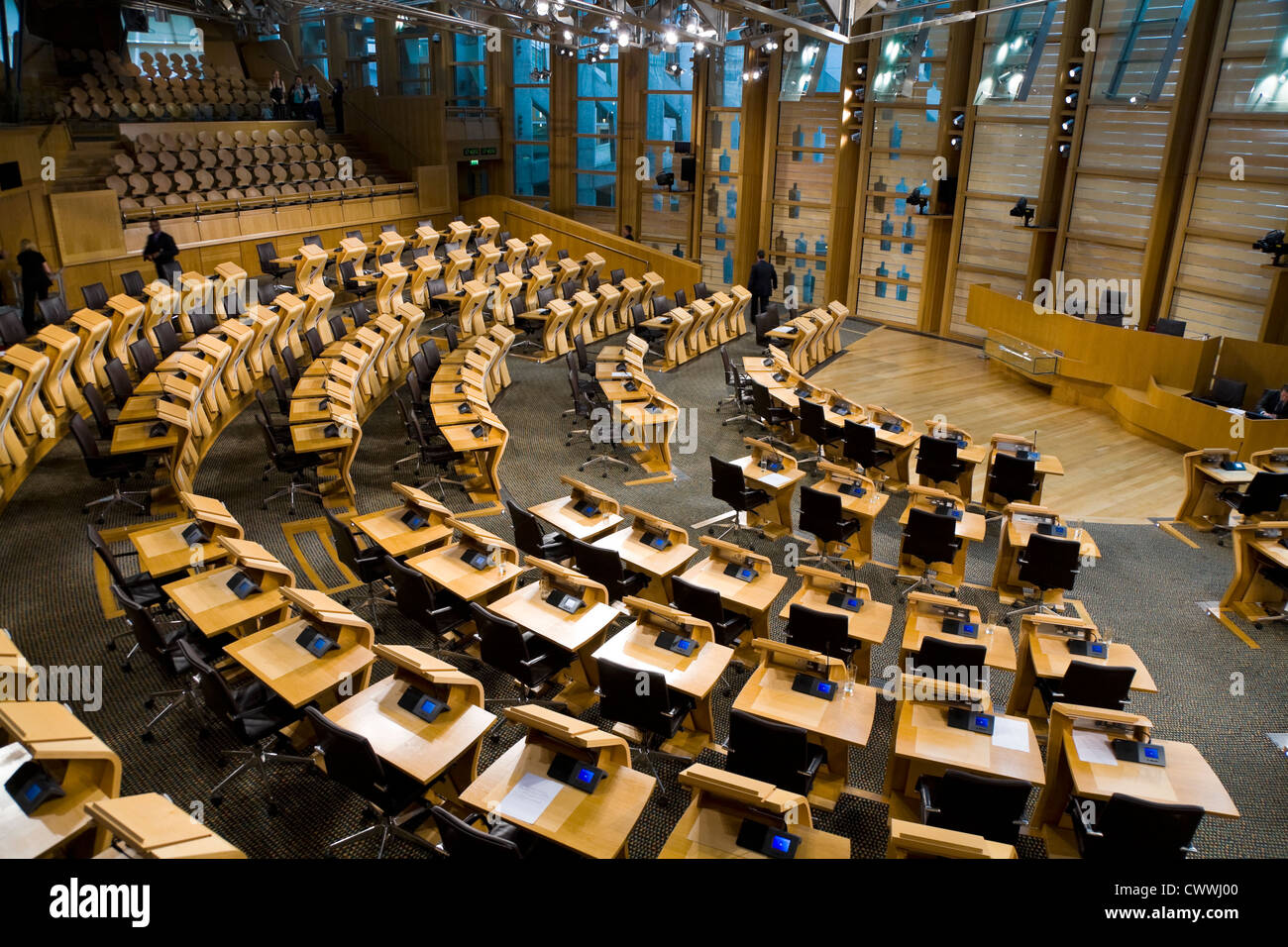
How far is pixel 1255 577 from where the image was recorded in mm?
7879

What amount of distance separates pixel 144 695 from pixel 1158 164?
49.3ft

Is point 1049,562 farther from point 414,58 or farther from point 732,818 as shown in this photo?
point 414,58

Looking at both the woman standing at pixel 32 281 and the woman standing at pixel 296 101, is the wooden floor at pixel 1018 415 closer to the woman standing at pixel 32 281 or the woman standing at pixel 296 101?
the woman standing at pixel 32 281

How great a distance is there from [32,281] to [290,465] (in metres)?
5.50

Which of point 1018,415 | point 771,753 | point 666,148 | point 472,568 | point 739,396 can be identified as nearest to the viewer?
point 771,753

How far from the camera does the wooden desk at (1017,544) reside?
7934 mm

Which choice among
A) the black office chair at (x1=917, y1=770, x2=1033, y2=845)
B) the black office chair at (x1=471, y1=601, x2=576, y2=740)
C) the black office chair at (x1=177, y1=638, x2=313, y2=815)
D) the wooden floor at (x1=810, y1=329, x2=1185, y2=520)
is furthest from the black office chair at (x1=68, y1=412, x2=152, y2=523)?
the wooden floor at (x1=810, y1=329, x2=1185, y2=520)

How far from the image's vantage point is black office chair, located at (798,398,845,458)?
1048 centimetres

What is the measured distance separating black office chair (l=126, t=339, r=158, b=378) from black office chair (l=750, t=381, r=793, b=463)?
Answer: 287 inches

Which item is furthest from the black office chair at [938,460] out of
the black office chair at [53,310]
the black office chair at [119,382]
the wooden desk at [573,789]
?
the black office chair at [53,310]

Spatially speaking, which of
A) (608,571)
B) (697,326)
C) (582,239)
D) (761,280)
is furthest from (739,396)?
Answer: (582,239)

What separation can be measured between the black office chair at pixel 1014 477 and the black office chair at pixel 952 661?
12.2ft

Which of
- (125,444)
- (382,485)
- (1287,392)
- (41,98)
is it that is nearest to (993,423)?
(1287,392)

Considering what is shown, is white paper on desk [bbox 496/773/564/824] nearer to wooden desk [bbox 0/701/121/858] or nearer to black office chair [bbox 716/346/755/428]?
wooden desk [bbox 0/701/121/858]
